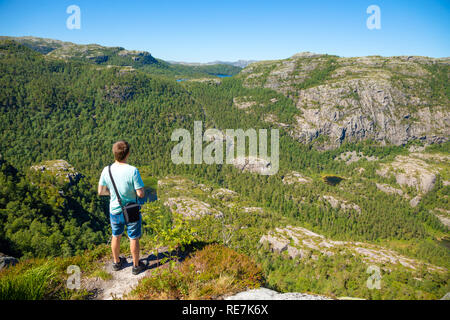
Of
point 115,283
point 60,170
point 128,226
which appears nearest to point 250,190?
point 60,170

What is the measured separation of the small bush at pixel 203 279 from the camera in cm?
639

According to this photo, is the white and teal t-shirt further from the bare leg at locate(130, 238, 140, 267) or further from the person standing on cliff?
the bare leg at locate(130, 238, 140, 267)

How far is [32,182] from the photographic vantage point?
3012 inches

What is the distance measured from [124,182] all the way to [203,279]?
4.19 m

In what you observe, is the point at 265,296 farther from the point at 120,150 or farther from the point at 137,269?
the point at 120,150

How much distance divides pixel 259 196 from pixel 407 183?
107707mm

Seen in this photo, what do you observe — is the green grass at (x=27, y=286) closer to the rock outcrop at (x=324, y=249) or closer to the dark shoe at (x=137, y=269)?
the dark shoe at (x=137, y=269)

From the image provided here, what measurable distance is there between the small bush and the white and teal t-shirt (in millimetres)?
2551

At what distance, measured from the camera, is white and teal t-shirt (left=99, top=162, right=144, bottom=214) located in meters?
6.70

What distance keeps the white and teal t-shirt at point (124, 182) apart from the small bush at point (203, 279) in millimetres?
2551

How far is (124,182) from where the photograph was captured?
265 inches
